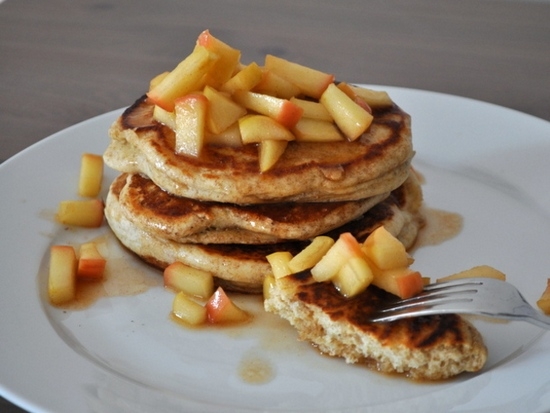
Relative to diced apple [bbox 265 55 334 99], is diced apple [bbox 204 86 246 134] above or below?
below

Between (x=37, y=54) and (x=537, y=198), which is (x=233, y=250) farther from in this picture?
(x=37, y=54)

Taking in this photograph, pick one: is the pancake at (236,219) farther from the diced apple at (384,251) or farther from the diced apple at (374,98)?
the diced apple at (374,98)

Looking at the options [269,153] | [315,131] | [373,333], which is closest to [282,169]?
[269,153]

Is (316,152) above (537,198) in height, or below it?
above

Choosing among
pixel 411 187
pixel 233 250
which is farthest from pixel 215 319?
pixel 411 187

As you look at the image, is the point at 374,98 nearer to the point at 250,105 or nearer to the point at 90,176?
the point at 250,105

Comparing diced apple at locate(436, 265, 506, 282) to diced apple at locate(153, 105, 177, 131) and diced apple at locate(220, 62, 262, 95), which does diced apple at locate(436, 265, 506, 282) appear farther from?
diced apple at locate(153, 105, 177, 131)

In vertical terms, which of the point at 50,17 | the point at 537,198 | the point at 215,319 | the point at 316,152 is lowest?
the point at 50,17

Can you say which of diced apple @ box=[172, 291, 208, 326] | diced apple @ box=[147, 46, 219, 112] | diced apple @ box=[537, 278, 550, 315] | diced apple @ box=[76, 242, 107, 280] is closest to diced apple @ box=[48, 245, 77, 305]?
diced apple @ box=[76, 242, 107, 280]
